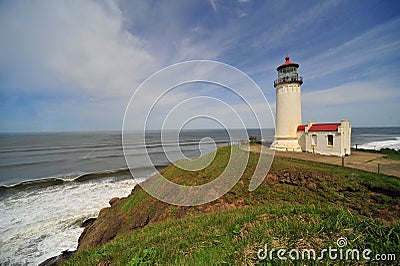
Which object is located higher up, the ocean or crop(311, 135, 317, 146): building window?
crop(311, 135, 317, 146): building window

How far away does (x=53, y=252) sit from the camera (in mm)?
9977

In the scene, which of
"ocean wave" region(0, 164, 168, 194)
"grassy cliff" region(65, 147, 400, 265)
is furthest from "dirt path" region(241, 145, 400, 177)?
"ocean wave" region(0, 164, 168, 194)

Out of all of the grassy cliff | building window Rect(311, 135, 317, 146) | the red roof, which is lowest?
the grassy cliff

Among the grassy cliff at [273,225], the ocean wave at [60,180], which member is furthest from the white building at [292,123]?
the ocean wave at [60,180]

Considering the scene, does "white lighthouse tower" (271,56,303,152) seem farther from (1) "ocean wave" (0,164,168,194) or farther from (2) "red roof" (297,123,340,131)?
(1) "ocean wave" (0,164,168,194)

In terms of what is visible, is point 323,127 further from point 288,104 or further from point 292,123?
point 288,104

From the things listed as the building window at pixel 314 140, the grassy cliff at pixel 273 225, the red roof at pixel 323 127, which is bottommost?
the grassy cliff at pixel 273 225

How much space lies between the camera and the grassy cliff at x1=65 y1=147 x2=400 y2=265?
2.99m

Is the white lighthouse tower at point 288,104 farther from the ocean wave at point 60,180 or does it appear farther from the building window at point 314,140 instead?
the ocean wave at point 60,180

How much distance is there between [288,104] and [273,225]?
17.0m

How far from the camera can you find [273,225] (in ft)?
12.1
